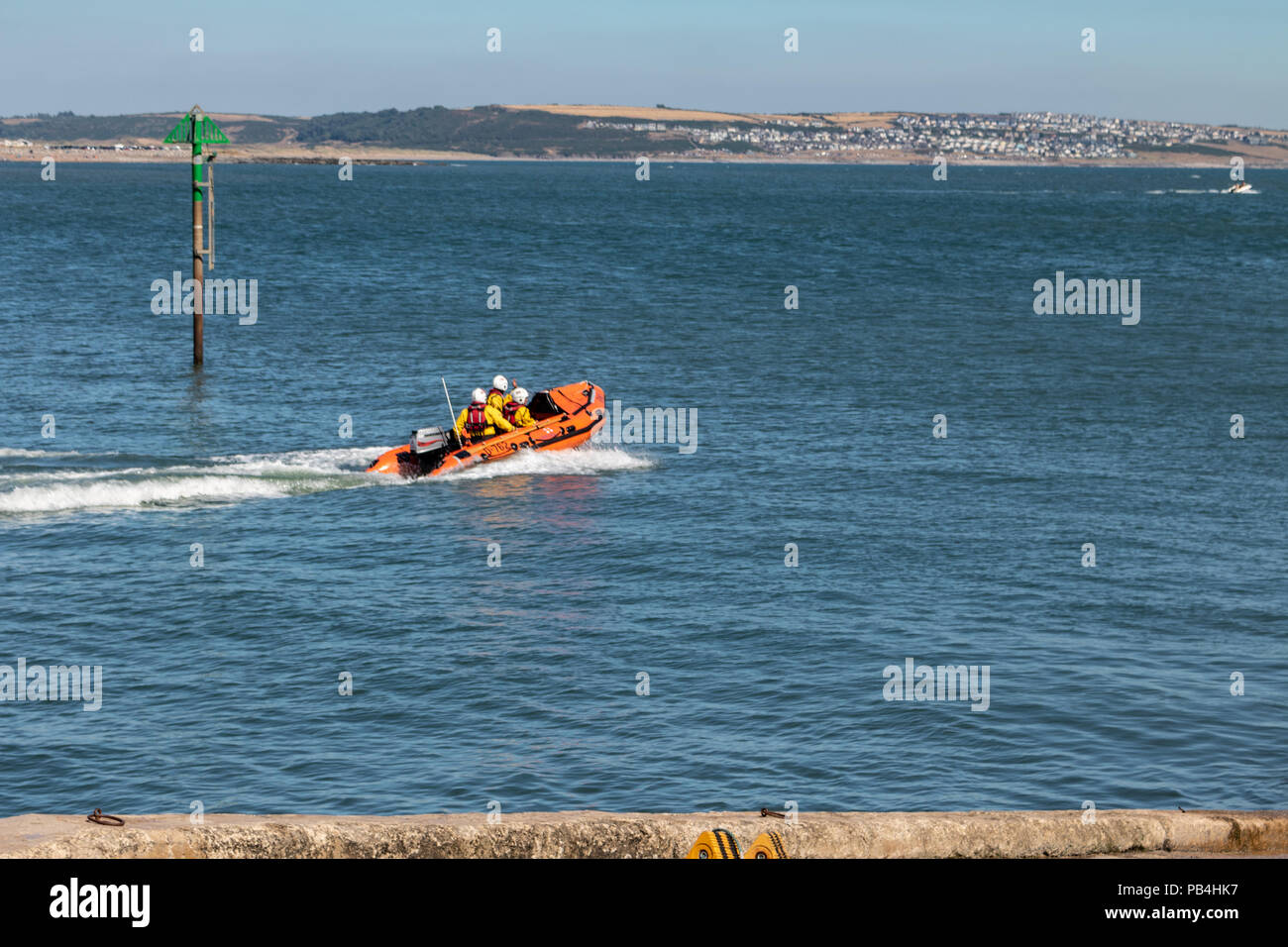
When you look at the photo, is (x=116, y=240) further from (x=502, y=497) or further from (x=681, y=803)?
(x=681, y=803)

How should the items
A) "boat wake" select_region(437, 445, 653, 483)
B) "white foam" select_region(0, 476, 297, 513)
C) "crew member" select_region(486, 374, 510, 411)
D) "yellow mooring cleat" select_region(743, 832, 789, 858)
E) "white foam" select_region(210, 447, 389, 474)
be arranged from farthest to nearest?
1. "crew member" select_region(486, 374, 510, 411)
2. "boat wake" select_region(437, 445, 653, 483)
3. "white foam" select_region(210, 447, 389, 474)
4. "white foam" select_region(0, 476, 297, 513)
5. "yellow mooring cleat" select_region(743, 832, 789, 858)

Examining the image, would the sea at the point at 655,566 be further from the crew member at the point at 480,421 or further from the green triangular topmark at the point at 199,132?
the green triangular topmark at the point at 199,132

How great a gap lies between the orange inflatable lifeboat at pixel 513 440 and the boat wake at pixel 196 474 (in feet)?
0.75

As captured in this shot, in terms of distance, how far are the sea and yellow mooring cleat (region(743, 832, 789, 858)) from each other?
4.22m

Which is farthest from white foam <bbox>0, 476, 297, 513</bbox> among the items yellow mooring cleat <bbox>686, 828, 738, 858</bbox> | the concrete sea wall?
yellow mooring cleat <bbox>686, 828, 738, 858</bbox>

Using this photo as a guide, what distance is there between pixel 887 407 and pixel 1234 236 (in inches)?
2850

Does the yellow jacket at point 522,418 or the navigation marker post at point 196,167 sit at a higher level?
the navigation marker post at point 196,167

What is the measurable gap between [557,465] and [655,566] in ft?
26.1

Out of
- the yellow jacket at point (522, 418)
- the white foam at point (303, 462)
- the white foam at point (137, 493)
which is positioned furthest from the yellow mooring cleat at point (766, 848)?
the yellow jacket at point (522, 418)

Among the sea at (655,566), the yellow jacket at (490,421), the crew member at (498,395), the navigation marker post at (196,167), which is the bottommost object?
the sea at (655,566)

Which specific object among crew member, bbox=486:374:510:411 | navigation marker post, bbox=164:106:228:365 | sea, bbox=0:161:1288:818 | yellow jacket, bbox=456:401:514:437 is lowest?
sea, bbox=0:161:1288:818

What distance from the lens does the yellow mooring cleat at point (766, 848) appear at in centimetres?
815

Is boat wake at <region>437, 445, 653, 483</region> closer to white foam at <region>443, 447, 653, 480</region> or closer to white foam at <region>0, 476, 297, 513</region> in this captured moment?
white foam at <region>443, 447, 653, 480</region>

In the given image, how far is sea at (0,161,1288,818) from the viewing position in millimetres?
13984
